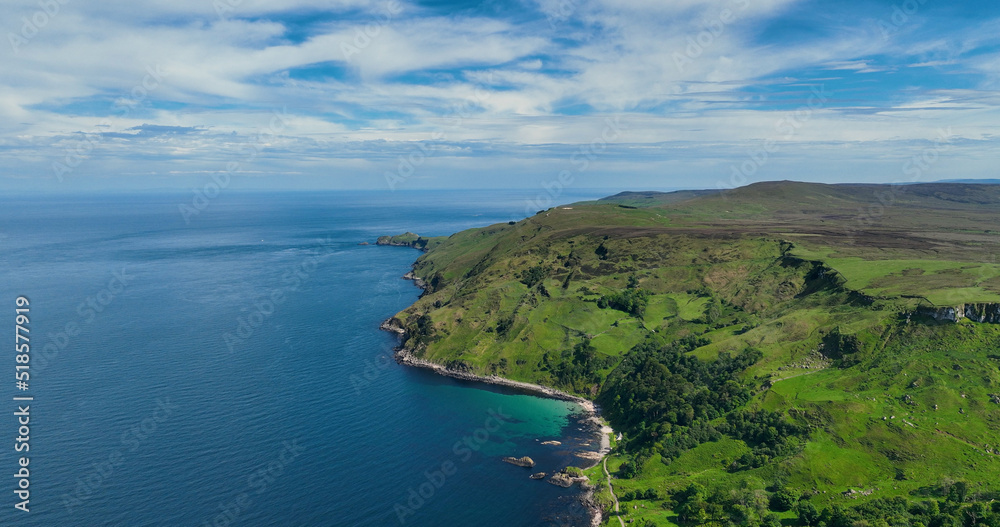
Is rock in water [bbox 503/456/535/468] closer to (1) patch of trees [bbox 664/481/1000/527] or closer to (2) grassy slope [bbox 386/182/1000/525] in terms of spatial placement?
(2) grassy slope [bbox 386/182/1000/525]

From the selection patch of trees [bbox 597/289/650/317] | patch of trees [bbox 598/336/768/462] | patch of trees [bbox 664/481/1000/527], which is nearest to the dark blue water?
patch of trees [bbox 598/336/768/462]

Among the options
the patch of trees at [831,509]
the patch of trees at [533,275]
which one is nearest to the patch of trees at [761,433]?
the patch of trees at [831,509]

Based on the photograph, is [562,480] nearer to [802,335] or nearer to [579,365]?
[579,365]

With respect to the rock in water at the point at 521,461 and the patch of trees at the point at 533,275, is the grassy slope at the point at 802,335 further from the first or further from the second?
the rock in water at the point at 521,461

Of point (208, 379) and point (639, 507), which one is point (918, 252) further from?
point (208, 379)

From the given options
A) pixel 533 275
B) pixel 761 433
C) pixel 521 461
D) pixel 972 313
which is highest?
pixel 972 313

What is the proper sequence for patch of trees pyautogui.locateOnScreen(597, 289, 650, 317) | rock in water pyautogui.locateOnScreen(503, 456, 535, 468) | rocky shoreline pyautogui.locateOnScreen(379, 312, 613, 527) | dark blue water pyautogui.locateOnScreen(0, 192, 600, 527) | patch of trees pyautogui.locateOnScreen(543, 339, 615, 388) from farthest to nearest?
patch of trees pyautogui.locateOnScreen(597, 289, 650, 317) < patch of trees pyautogui.locateOnScreen(543, 339, 615, 388) < rock in water pyautogui.locateOnScreen(503, 456, 535, 468) < rocky shoreline pyautogui.locateOnScreen(379, 312, 613, 527) < dark blue water pyautogui.locateOnScreen(0, 192, 600, 527)

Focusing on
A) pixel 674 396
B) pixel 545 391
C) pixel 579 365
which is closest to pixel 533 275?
pixel 579 365
